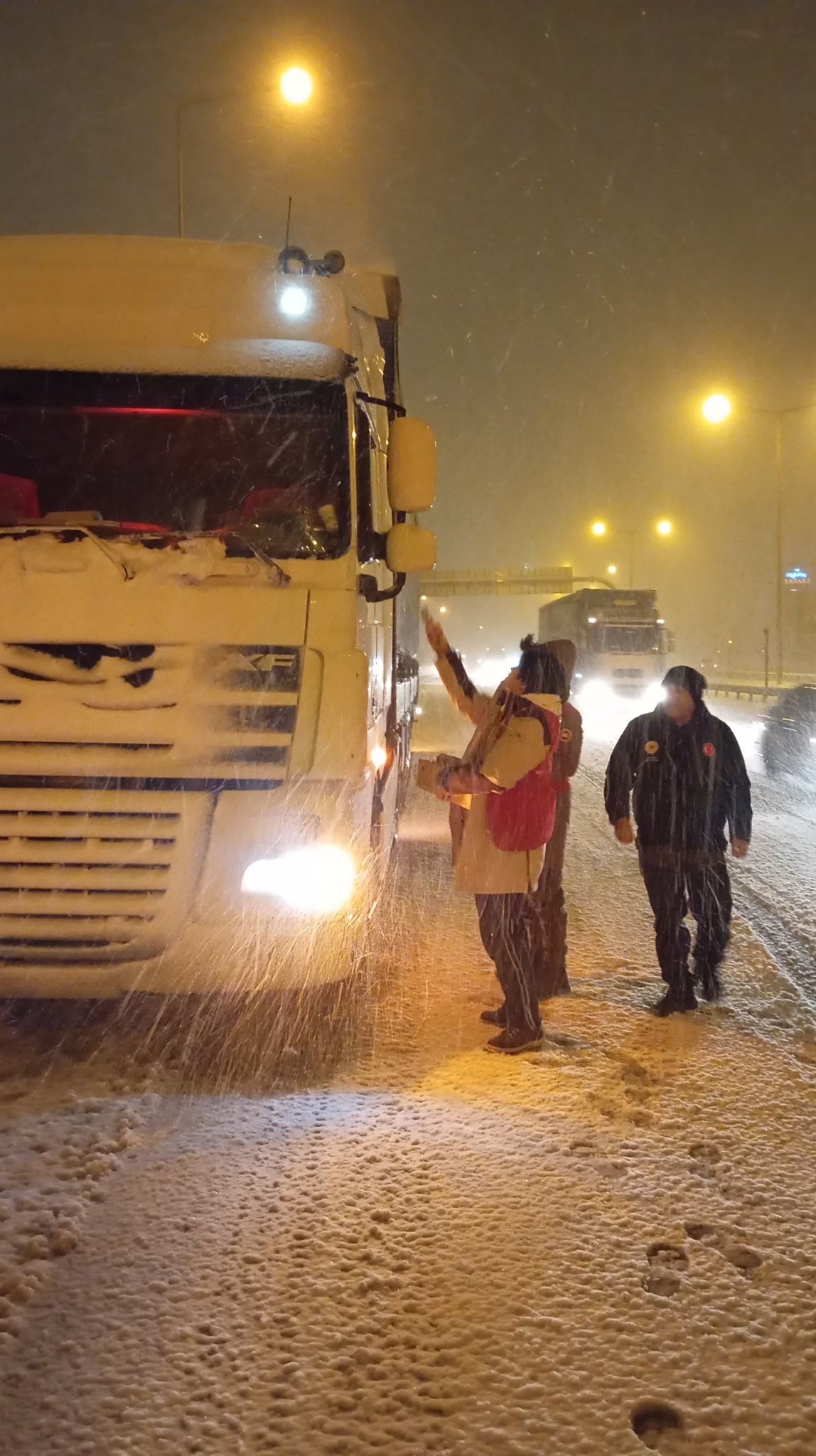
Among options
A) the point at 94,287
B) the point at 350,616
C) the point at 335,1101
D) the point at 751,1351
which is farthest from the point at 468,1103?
the point at 94,287

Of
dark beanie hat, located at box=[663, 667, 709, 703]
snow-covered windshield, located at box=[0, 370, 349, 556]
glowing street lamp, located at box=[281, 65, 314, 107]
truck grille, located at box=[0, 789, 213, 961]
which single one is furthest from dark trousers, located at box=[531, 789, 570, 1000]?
glowing street lamp, located at box=[281, 65, 314, 107]

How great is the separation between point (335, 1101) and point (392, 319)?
15.3ft

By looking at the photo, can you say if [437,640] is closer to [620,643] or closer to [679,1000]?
[679,1000]

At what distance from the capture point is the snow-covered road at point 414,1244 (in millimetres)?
2275

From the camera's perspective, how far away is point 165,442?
4.89m

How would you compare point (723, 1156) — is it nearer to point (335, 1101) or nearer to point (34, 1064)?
point (335, 1101)

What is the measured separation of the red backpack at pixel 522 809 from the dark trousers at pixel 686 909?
103 cm

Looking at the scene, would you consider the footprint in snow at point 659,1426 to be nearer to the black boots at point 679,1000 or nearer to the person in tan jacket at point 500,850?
the person in tan jacket at point 500,850

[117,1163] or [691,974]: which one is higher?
[691,974]

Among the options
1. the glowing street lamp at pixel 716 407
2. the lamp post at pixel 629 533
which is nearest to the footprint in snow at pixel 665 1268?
the glowing street lamp at pixel 716 407

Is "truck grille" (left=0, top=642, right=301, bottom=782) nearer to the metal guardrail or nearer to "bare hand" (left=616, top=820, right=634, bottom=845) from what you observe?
"bare hand" (left=616, top=820, right=634, bottom=845)

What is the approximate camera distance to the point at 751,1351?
246 cm

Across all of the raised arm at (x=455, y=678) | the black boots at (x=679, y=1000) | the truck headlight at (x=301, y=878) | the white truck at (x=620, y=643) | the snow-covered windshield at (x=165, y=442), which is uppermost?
the white truck at (x=620, y=643)

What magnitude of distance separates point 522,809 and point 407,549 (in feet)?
4.56
